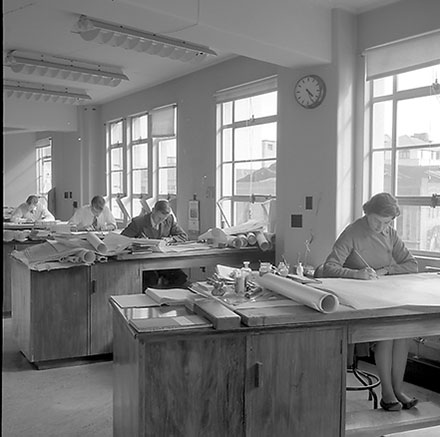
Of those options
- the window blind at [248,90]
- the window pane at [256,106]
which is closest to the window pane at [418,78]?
the window blind at [248,90]

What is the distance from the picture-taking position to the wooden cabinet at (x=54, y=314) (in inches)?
152

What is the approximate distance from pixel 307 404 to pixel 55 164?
29.5 ft

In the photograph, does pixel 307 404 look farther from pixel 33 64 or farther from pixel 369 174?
pixel 33 64

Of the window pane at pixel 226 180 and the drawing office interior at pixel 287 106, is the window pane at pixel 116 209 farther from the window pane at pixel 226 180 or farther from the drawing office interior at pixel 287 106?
the window pane at pixel 226 180

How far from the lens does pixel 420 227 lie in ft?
13.2

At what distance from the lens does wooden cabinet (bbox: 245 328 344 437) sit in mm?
2111

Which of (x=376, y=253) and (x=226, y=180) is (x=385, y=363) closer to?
(x=376, y=253)

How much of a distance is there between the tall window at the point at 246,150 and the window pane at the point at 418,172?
1506mm

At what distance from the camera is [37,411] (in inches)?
125

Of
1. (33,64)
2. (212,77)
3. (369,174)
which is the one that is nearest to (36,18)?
(33,64)

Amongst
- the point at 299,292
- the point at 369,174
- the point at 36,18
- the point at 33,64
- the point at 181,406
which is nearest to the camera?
the point at 181,406

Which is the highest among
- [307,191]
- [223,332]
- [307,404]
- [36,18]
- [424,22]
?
[36,18]

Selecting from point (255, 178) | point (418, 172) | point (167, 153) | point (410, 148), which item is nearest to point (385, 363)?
point (418, 172)

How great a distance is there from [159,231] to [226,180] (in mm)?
1135
